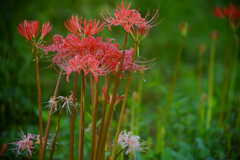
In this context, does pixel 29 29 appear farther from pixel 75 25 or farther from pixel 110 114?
pixel 110 114

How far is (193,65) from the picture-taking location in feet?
13.0

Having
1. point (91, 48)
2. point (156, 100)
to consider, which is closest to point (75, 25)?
point (91, 48)

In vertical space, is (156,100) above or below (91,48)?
below

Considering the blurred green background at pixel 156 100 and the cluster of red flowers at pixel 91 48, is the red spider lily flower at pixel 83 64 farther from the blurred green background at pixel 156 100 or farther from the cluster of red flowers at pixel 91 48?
the blurred green background at pixel 156 100

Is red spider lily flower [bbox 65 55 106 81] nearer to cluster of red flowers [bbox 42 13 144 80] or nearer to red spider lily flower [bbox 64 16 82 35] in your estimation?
cluster of red flowers [bbox 42 13 144 80]

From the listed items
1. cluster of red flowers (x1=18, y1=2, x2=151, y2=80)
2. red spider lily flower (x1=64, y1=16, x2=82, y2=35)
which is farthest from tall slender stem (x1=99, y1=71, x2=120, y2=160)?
red spider lily flower (x1=64, y1=16, x2=82, y2=35)

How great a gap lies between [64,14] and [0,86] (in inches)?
61.4

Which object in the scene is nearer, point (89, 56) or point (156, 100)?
point (89, 56)

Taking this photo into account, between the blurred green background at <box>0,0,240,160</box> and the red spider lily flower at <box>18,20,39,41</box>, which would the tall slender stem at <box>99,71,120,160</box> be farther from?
the red spider lily flower at <box>18,20,39,41</box>

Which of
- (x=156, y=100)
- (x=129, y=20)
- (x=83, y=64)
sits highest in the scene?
(x=129, y=20)

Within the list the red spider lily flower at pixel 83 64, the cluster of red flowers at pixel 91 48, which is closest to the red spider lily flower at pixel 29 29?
the cluster of red flowers at pixel 91 48

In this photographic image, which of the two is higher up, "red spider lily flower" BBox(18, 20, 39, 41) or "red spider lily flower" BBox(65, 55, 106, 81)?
"red spider lily flower" BBox(18, 20, 39, 41)

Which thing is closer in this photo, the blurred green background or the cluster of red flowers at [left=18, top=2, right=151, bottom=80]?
the cluster of red flowers at [left=18, top=2, right=151, bottom=80]

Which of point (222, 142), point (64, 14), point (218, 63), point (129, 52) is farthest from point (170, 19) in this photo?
point (129, 52)
